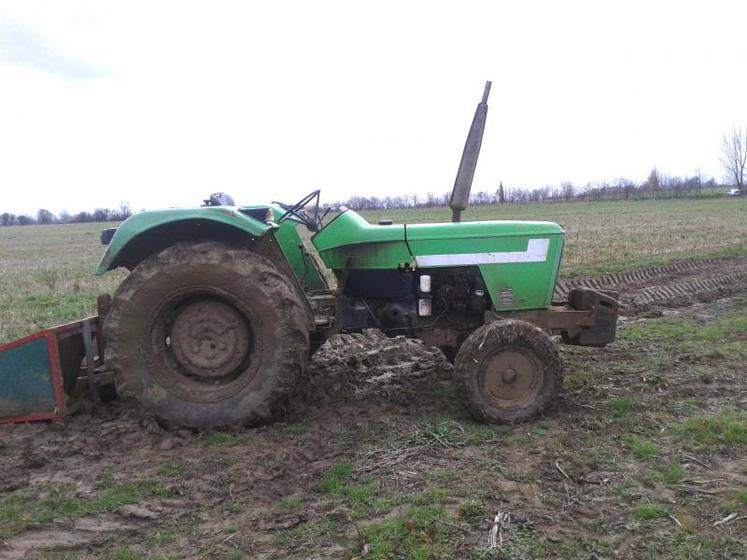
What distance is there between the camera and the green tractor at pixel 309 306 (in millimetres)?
4285

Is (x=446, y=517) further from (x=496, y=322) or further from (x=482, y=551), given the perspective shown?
(x=496, y=322)

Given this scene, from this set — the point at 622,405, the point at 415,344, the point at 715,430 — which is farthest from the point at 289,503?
the point at 415,344

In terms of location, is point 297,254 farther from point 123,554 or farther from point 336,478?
point 123,554

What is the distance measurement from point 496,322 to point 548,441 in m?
0.90

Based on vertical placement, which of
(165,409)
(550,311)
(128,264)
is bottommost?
(165,409)

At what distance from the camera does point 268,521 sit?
322 cm

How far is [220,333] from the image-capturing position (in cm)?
443

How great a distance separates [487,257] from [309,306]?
1393mm

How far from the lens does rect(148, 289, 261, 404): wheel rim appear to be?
14.4 ft

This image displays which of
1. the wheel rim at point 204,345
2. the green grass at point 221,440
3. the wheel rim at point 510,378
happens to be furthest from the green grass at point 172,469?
the wheel rim at point 510,378

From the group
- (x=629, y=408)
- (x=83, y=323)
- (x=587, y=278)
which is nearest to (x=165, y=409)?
(x=83, y=323)

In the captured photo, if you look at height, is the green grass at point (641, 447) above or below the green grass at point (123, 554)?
below

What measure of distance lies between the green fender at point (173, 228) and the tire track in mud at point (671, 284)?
510 centimetres

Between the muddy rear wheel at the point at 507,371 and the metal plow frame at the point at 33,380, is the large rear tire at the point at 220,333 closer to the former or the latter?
the metal plow frame at the point at 33,380
